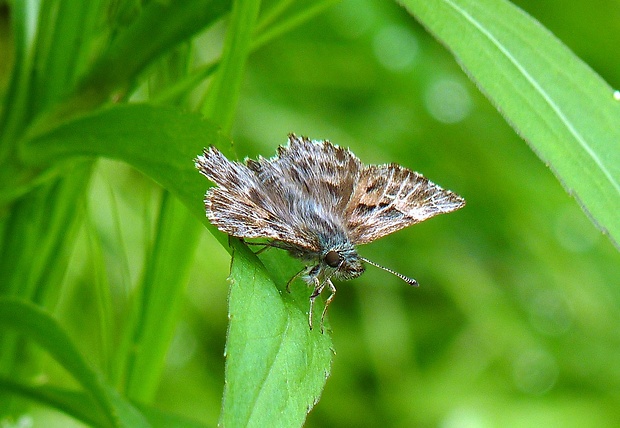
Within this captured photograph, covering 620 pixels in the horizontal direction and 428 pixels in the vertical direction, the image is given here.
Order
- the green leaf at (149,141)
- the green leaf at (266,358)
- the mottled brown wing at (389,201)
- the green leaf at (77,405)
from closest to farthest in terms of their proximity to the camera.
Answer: the green leaf at (266,358), the green leaf at (149,141), the green leaf at (77,405), the mottled brown wing at (389,201)

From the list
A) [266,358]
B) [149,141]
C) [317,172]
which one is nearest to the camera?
[266,358]

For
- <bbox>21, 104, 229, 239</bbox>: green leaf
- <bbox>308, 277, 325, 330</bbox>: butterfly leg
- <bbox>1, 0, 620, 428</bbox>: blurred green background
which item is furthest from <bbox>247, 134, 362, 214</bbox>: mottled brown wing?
<bbox>1, 0, 620, 428</bbox>: blurred green background

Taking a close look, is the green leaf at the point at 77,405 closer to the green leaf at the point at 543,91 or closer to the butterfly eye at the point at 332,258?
the butterfly eye at the point at 332,258

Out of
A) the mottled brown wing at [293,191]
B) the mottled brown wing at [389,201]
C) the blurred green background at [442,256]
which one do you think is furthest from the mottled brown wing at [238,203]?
the blurred green background at [442,256]

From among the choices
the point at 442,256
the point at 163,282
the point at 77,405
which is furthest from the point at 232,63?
the point at 442,256

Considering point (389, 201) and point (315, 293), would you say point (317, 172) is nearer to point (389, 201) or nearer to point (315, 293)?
point (389, 201)

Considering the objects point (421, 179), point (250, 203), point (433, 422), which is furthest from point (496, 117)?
point (250, 203)

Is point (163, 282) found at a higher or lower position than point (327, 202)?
lower
